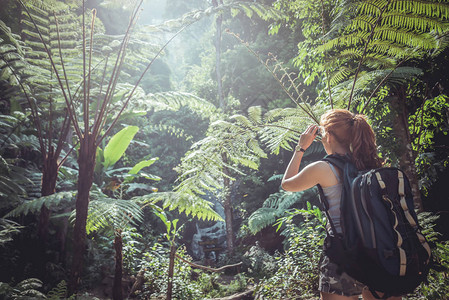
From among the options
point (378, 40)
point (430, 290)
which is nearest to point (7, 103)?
point (378, 40)

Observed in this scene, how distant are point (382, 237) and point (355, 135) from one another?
47cm

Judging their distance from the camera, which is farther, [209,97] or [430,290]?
[209,97]

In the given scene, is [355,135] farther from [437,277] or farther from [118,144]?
[118,144]

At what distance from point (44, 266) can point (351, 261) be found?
368 cm

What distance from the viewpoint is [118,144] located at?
5.49 meters

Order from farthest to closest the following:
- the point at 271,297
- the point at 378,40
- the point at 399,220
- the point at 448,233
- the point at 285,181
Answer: the point at 448,233 → the point at 271,297 → the point at 378,40 → the point at 285,181 → the point at 399,220

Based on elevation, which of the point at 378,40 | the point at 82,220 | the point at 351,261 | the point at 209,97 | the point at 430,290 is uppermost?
the point at 209,97

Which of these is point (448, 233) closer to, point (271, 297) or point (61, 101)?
point (271, 297)

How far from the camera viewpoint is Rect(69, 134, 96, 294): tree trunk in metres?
1.89

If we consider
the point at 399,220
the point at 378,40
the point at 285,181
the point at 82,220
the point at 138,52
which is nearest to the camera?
the point at 399,220

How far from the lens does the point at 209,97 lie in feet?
30.6

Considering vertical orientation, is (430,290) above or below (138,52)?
below

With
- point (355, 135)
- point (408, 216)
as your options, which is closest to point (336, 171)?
point (355, 135)

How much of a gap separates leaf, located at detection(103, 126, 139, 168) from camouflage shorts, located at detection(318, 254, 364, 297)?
4912 mm
